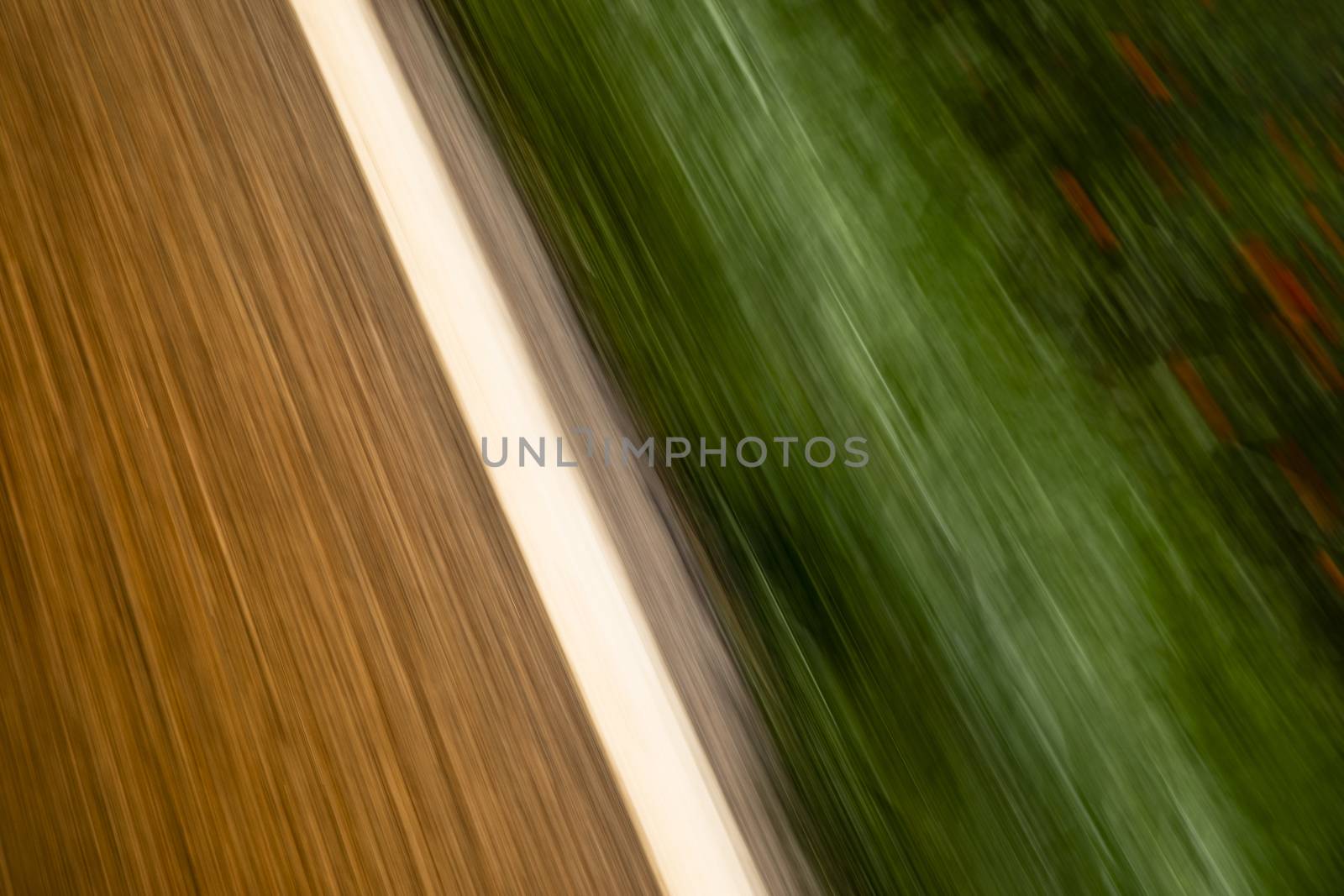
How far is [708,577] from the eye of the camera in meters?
0.70

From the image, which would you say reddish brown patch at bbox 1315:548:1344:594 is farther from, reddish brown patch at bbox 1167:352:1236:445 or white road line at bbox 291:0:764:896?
white road line at bbox 291:0:764:896

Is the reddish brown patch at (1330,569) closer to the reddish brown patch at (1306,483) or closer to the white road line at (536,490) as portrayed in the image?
the reddish brown patch at (1306,483)

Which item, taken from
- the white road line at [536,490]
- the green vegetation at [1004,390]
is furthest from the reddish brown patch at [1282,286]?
the white road line at [536,490]

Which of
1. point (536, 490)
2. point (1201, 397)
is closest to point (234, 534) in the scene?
point (536, 490)

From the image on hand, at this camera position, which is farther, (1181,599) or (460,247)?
(460,247)

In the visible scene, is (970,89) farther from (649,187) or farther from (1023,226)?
(649,187)

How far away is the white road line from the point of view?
644mm

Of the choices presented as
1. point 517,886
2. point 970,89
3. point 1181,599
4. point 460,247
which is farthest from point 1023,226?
point 517,886

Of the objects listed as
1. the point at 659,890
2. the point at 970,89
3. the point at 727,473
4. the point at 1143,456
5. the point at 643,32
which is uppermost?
the point at 643,32

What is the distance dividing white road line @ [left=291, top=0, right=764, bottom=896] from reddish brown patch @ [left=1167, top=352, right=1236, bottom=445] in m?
0.41

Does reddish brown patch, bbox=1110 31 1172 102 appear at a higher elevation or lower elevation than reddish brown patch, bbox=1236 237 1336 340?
higher

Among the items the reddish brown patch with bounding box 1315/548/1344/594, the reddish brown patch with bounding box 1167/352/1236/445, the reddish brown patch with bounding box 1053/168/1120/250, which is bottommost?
the reddish brown patch with bounding box 1315/548/1344/594

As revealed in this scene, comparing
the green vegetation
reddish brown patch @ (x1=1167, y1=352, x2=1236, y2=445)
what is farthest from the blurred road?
reddish brown patch @ (x1=1167, y1=352, x2=1236, y2=445)

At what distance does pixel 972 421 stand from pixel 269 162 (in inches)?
22.9
